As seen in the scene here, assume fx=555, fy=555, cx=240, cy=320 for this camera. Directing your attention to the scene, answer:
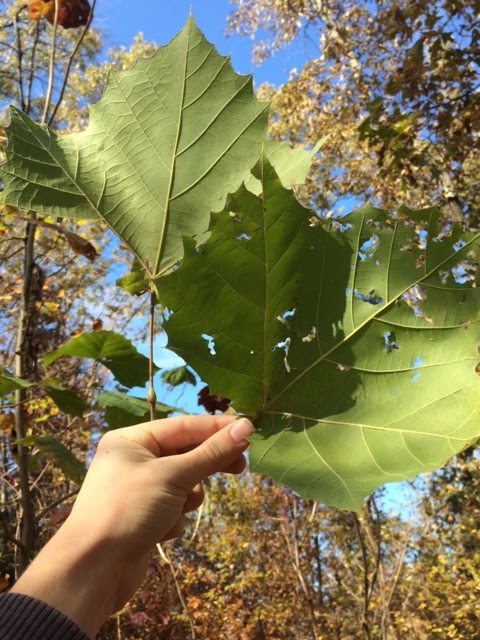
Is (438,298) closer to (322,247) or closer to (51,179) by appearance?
(322,247)

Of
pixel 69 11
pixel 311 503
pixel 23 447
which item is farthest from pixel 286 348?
pixel 311 503

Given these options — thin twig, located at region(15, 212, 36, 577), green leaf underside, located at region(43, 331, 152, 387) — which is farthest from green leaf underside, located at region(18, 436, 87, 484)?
green leaf underside, located at region(43, 331, 152, 387)

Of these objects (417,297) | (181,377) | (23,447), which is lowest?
(23,447)

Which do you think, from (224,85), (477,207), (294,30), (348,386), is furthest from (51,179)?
(294,30)

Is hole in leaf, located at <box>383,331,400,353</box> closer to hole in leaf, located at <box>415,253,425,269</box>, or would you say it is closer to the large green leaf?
hole in leaf, located at <box>415,253,425,269</box>

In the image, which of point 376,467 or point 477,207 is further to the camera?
point 477,207

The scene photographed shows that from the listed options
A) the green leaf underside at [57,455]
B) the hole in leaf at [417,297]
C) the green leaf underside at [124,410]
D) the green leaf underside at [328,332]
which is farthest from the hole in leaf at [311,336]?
the green leaf underside at [57,455]

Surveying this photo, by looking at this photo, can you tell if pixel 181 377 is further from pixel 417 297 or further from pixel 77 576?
pixel 417 297
